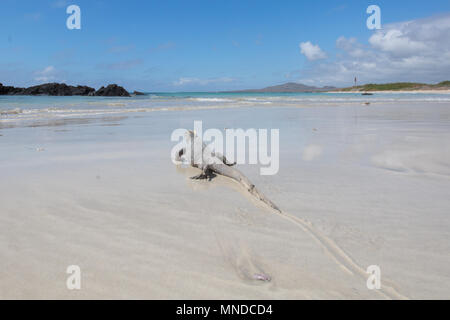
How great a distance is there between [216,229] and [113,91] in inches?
3014

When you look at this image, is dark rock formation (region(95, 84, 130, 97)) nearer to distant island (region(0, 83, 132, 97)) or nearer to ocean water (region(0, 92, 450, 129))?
distant island (region(0, 83, 132, 97))

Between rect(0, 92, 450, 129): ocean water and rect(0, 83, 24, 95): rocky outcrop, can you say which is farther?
rect(0, 83, 24, 95): rocky outcrop

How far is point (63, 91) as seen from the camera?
74.9 metres

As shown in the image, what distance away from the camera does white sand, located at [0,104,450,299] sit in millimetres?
2203

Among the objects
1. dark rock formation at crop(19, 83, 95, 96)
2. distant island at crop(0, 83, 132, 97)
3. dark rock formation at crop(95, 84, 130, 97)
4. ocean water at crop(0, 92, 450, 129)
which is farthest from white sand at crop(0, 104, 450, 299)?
dark rock formation at crop(19, 83, 95, 96)

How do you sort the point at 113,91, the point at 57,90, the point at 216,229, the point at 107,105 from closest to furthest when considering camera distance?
the point at 216,229
the point at 107,105
the point at 113,91
the point at 57,90

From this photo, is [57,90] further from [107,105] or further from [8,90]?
[107,105]

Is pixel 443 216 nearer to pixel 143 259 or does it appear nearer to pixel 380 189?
pixel 380 189

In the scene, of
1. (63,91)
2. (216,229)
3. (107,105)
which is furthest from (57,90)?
(216,229)

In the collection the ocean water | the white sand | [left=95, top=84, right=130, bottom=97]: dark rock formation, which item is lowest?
the white sand

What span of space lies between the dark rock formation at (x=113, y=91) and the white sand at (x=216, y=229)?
71.7 m

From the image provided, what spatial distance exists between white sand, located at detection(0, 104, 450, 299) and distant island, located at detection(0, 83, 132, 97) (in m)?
72.5

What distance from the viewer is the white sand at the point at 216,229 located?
7.23 feet

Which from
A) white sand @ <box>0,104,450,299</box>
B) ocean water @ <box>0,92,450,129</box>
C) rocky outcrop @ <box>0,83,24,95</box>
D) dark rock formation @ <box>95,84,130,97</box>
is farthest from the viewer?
dark rock formation @ <box>95,84,130,97</box>
